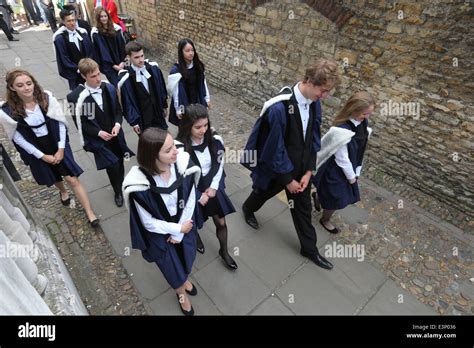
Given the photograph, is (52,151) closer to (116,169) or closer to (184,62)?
(116,169)

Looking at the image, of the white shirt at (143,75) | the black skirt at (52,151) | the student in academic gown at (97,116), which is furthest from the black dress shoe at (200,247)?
the white shirt at (143,75)

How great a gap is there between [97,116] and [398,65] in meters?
4.26

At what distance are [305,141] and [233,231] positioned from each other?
158 centimetres

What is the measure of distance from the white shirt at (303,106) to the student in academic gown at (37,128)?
273 cm

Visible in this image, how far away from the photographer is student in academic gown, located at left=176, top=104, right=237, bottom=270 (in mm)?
2664

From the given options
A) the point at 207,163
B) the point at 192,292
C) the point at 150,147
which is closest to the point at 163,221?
the point at 150,147

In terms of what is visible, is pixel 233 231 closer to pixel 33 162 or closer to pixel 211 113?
pixel 33 162

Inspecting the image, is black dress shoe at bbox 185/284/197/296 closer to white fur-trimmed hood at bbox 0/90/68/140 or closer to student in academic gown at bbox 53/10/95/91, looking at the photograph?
white fur-trimmed hood at bbox 0/90/68/140

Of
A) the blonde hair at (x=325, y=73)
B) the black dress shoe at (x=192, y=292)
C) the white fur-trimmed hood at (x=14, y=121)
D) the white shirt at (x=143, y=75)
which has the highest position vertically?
the blonde hair at (x=325, y=73)

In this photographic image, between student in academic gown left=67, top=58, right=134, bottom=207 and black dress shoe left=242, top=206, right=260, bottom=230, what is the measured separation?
1864 millimetres

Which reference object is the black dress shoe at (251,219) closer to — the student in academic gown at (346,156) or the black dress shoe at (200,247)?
the black dress shoe at (200,247)

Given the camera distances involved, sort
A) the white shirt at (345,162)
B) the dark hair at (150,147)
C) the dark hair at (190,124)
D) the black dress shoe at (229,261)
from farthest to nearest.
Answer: the black dress shoe at (229,261) → the white shirt at (345,162) → the dark hair at (190,124) → the dark hair at (150,147)

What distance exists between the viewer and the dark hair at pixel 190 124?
2.64 metres

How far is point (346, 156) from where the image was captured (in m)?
3.23
